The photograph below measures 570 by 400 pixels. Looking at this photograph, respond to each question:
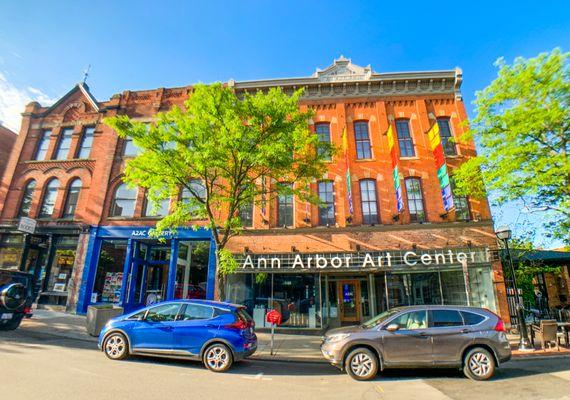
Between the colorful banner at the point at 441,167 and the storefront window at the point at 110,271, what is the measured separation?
57.4 feet

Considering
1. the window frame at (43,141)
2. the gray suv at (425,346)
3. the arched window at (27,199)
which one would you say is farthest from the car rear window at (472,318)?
the window frame at (43,141)

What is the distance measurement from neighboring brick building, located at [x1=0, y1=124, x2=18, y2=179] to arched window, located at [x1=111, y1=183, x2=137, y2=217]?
9899mm

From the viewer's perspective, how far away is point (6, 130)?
2178 cm

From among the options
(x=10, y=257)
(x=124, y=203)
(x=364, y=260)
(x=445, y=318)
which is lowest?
(x=445, y=318)

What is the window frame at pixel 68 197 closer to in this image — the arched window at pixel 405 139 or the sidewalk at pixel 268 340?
the sidewalk at pixel 268 340

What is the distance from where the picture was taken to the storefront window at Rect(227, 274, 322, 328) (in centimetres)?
1437

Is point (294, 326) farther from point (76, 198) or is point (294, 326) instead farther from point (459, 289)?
point (76, 198)

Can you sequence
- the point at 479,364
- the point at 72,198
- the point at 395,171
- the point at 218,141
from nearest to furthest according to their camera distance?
the point at 479,364 → the point at 218,141 → the point at 395,171 → the point at 72,198

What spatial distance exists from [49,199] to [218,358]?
57.1 feet

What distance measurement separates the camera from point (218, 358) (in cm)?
714

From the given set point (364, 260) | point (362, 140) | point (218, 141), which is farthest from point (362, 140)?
point (218, 141)

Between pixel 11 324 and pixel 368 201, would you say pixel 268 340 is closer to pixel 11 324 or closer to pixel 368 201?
pixel 368 201

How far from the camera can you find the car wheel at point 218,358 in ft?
23.3

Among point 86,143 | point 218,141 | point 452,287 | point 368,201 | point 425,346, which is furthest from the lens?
point 86,143
